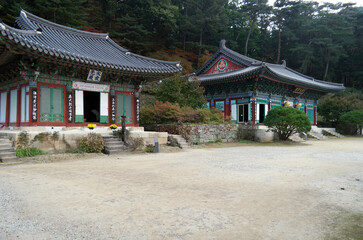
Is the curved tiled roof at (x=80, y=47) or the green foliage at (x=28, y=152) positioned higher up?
the curved tiled roof at (x=80, y=47)

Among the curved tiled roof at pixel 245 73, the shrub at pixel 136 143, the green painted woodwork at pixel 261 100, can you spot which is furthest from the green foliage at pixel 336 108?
the shrub at pixel 136 143

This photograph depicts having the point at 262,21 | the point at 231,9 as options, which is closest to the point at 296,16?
the point at 262,21

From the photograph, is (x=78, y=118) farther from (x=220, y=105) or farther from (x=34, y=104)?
(x=220, y=105)

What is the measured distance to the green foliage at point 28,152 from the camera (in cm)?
949

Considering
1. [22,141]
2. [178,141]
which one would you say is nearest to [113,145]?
[22,141]

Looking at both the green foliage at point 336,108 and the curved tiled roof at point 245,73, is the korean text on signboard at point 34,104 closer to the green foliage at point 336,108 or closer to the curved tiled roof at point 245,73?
the curved tiled roof at point 245,73

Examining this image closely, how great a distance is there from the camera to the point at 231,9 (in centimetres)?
5222

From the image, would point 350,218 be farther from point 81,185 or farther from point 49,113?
point 49,113

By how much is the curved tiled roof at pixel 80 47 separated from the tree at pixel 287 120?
23.6 feet

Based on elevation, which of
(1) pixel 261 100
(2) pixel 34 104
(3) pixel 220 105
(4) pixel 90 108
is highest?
(1) pixel 261 100

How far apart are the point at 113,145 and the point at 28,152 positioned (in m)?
3.31

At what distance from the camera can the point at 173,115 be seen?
1605 centimetres

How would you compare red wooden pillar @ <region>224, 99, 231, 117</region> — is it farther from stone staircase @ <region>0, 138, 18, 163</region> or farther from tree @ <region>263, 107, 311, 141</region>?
stone staircase @ <region>0, 138, 18, 163</region>

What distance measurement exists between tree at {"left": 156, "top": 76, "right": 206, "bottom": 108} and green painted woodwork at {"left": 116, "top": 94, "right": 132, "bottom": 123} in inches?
151
